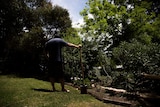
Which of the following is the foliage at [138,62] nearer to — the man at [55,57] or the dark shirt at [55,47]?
the man at [55,57]

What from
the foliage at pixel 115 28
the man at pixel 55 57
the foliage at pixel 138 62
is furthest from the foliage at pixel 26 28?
the foliage at pixel 138 62

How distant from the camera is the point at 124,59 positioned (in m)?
9.28

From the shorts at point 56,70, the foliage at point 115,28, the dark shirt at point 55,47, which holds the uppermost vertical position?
the foliage at point 115,28

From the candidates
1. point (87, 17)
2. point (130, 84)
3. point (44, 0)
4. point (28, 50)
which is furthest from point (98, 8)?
point (130, 84)

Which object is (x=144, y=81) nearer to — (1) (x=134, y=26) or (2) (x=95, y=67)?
(2) (x=95, y=67)

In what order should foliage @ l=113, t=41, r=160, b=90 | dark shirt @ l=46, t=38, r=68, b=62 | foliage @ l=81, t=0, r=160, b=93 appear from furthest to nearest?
foliage @ l=81, t=0, r=160, b=93 < dark shirt @ l=46, t=38, r=68, b=62 < foliage @ l=113, t=41, r=160, b=90

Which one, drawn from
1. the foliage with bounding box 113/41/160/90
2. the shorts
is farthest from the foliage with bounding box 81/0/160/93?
the shorts

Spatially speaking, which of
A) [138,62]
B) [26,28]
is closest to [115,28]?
[26,28]

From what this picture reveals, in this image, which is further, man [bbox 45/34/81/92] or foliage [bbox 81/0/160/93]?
foliage [bbox 81/0/160/93]

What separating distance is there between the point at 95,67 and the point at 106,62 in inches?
27.5

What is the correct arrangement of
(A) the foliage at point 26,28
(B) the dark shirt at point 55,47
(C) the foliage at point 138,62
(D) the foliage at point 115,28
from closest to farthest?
(C) the foliage at point 138,62 < (B) the dark shirt at point 55,47 < (D) the foliage at point 115,28 < (A) the foliage at point 26,28

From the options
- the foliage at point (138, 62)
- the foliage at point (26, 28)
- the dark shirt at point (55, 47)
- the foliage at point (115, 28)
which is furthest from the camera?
the foliage at point (26, 28)

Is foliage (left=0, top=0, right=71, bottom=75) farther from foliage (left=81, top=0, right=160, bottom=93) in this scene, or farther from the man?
the man

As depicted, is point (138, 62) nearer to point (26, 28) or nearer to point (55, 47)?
point (55, 47)
